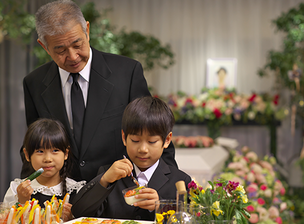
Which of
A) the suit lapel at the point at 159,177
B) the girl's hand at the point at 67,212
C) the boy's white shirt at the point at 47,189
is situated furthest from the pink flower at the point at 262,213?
the girl's hand at the point at 67,212

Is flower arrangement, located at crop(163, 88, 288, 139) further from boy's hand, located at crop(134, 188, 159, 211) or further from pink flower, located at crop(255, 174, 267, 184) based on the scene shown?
boy's hand, located at crop(134, 188, 159, 211)

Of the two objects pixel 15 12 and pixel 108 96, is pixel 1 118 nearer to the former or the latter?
pixel 15 12

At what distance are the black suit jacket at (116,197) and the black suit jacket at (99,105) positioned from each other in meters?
0.13

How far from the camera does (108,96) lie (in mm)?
1696

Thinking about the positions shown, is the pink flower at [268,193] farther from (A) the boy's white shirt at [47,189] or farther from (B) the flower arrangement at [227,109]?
(B) the flower arrangement at [227,109]

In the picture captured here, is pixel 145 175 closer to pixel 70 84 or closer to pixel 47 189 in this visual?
pixel 47 189

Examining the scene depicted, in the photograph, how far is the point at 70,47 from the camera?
152cm

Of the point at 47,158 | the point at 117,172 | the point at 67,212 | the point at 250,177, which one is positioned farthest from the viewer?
the point at 250,177

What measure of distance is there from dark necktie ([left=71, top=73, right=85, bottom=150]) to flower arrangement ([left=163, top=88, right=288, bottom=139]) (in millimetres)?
4027

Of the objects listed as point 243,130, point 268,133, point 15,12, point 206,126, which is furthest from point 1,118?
point 268,133

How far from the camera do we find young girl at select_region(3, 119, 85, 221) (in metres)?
1.61

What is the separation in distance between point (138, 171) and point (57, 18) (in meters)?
0.76

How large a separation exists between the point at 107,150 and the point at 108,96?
268mm

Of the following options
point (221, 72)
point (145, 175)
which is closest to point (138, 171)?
point (145, 175)
